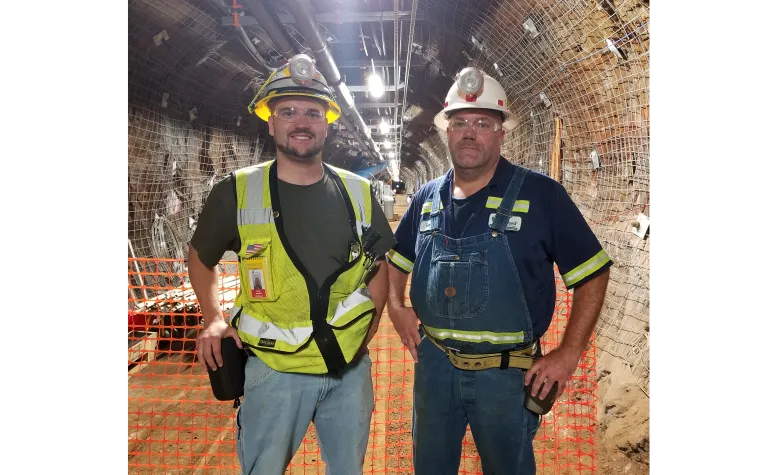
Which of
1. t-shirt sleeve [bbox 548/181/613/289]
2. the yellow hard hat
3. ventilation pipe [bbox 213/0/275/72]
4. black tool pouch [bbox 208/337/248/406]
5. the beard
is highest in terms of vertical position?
ventilation pipe [bbox 213/0/275/72]

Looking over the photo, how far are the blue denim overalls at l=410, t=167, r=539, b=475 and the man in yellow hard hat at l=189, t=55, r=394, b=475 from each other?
35 cm

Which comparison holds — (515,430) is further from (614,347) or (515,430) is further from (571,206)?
(614,347)

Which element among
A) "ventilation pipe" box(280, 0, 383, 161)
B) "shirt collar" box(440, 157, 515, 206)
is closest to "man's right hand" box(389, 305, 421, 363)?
"shirt collar" box(440, 157, 515, 206)

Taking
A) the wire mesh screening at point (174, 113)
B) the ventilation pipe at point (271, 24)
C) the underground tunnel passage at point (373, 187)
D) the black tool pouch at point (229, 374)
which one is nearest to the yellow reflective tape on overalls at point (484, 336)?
the black tool pouch at point (229, 374)

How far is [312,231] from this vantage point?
2.04 m

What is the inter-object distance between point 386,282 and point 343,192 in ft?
1.83

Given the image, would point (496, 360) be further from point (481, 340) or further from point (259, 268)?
point (259, 268)

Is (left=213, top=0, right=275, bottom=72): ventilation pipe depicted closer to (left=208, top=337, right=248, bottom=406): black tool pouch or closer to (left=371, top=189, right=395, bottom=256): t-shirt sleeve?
(left=371, top=189, right=395, bottom=256): t-shirt sleeve

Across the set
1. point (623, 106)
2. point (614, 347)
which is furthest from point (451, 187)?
point (614, 347)

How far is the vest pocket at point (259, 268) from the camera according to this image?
1.97m

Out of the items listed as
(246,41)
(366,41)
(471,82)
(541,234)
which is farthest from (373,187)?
(366,41)

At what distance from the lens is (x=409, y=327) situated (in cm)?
233

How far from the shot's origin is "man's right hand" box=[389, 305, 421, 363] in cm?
231

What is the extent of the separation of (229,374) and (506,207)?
5.23 feet
